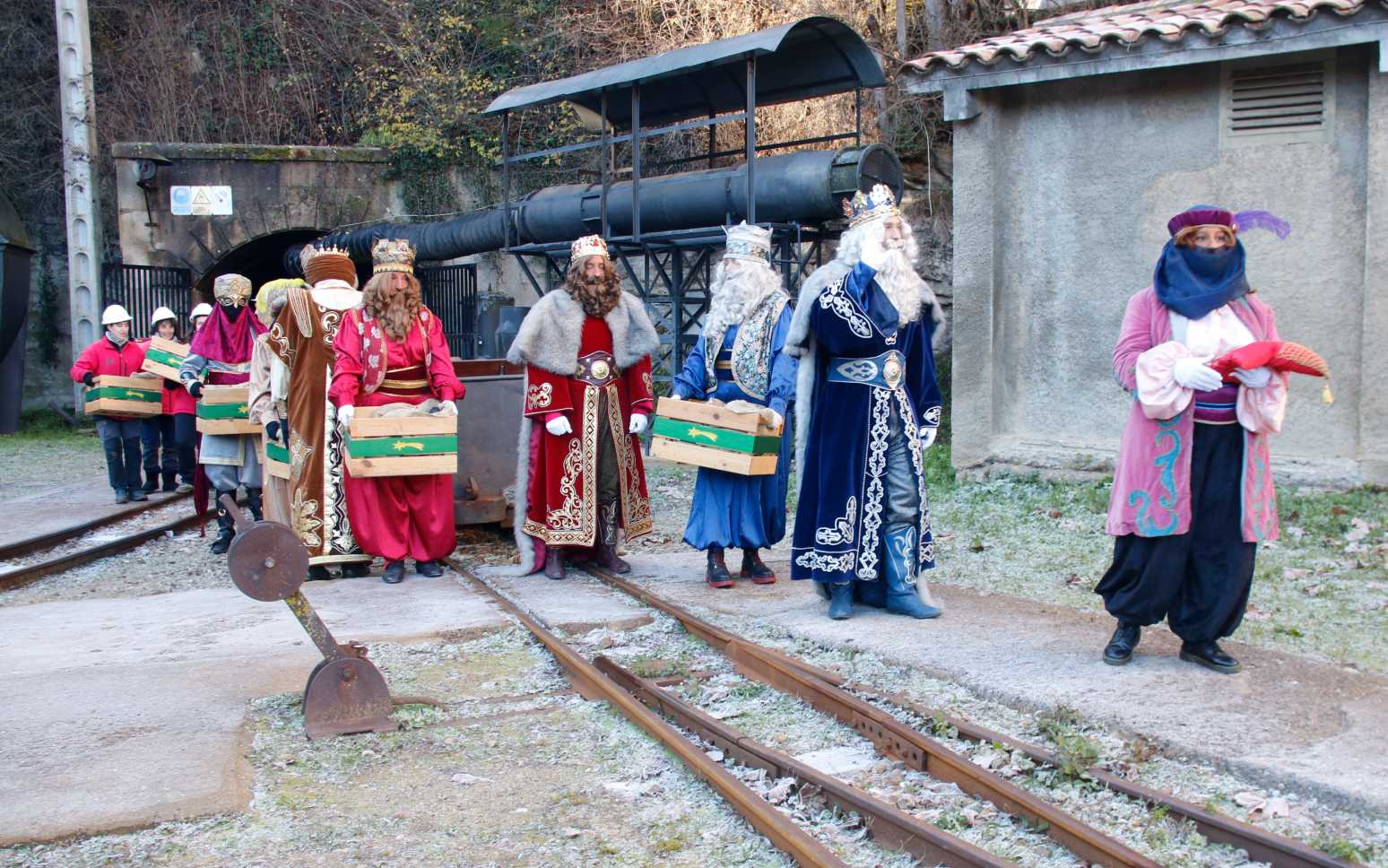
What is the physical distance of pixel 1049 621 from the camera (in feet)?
17.1

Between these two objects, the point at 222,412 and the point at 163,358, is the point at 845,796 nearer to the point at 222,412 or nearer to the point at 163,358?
the point at 222,412

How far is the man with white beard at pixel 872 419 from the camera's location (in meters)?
5.29

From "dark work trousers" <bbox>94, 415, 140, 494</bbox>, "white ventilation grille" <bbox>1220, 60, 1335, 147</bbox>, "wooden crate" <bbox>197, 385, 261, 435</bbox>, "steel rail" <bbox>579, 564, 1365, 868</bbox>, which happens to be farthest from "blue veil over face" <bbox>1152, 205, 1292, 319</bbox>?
"dark work trousers" <bbox>94, 415, 140, 494</bbox>

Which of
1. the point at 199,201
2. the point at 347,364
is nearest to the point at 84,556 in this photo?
the point at 347,364

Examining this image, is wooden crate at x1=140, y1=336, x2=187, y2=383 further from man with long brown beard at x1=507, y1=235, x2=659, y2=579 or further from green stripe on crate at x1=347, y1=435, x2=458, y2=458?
man with long brown beard at x1=507, y1=235, x2=659, y2=579

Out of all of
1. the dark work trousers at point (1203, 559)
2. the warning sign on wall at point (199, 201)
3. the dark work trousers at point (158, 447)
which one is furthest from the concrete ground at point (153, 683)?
the warning sign on wall at point (199, 201)

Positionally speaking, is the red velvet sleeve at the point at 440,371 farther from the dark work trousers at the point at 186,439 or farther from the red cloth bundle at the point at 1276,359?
the red cloth bundle at the point at 1276,359

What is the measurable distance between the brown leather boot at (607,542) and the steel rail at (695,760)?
5.00ft

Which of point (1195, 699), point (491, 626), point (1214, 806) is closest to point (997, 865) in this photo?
point (1214, 806)

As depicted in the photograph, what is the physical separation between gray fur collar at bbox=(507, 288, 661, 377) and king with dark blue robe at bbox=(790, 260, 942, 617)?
1760 mm

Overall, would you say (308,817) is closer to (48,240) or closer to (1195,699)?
(1195,699)

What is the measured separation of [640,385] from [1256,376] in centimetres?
391

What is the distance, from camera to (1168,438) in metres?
4.22

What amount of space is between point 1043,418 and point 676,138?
997 centimetres
